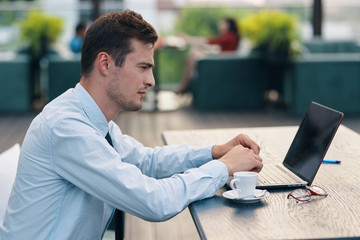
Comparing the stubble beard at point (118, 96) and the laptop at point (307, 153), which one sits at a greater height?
the stubble beard at point (118, 96)

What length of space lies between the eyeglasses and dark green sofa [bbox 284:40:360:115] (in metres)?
4.90

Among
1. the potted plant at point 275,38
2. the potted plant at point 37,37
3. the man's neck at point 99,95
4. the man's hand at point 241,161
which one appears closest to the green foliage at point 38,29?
the potted plant at point 37,37

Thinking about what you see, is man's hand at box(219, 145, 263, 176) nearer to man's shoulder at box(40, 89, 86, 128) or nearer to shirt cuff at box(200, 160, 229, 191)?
shirt cuff at box(200, 160, 229, 191)

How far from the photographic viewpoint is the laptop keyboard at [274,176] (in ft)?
5.14

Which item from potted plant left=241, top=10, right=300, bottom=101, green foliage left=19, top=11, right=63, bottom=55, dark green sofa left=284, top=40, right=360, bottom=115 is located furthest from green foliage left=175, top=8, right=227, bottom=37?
dark green sofa left=284, top=40, right=360, bottom=115

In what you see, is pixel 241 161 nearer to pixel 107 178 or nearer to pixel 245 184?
pixel 245 184

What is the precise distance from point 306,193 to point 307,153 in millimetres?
208

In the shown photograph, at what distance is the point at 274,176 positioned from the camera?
5.34 feet

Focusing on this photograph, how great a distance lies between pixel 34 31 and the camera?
23.3ft

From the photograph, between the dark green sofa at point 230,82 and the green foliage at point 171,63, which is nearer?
the dark green sofa at point 230,82

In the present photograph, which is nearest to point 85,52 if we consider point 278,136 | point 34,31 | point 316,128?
point 316,128

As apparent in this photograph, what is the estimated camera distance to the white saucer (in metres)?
1.40

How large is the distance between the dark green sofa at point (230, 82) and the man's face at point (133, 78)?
531 centimetres

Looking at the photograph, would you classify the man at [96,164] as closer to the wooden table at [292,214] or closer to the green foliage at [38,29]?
the wooden table at [292,214]
